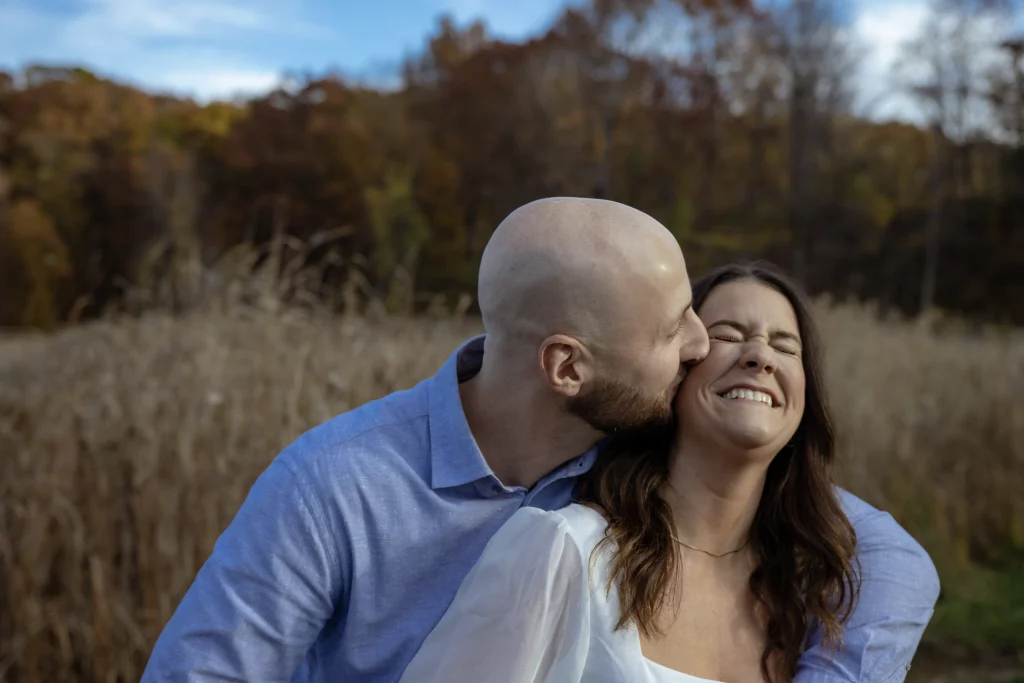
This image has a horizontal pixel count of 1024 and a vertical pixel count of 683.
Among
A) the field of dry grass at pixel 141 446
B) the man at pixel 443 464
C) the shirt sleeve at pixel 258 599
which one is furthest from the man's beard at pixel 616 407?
the field of dry grass at pixel 141 446

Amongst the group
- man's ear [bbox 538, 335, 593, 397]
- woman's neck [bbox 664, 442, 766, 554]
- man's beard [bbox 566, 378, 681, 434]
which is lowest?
woman's neck [bbox 664, 442, 766, 554]

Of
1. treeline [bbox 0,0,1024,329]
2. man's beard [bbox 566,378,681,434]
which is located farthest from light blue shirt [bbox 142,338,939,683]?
treeline [bbox 0,0,1024,329]

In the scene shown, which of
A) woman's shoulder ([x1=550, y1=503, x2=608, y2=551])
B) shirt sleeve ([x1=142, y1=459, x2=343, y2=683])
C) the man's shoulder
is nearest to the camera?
shirt sleeve ([x1=142, y1=459, x2=343, y2=683])

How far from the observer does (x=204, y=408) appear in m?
3.65

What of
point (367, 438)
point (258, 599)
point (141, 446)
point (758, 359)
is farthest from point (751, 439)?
point (141, 446)

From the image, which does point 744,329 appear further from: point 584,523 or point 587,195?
point 587,195

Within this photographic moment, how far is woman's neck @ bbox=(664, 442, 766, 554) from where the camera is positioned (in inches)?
83.0

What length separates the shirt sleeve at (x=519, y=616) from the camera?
66.6 inches

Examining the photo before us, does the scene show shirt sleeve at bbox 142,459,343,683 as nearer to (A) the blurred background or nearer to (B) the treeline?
(A) the blurred background

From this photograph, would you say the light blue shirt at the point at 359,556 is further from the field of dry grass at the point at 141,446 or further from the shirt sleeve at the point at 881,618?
the field of dry grass at the point at 141,446

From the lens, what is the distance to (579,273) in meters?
1.71

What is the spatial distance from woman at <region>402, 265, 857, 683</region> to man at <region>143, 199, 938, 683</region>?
0.34 feet

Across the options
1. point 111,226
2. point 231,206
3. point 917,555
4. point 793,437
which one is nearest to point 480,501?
point 793,437

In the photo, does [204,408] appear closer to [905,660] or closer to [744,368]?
[744,368]
